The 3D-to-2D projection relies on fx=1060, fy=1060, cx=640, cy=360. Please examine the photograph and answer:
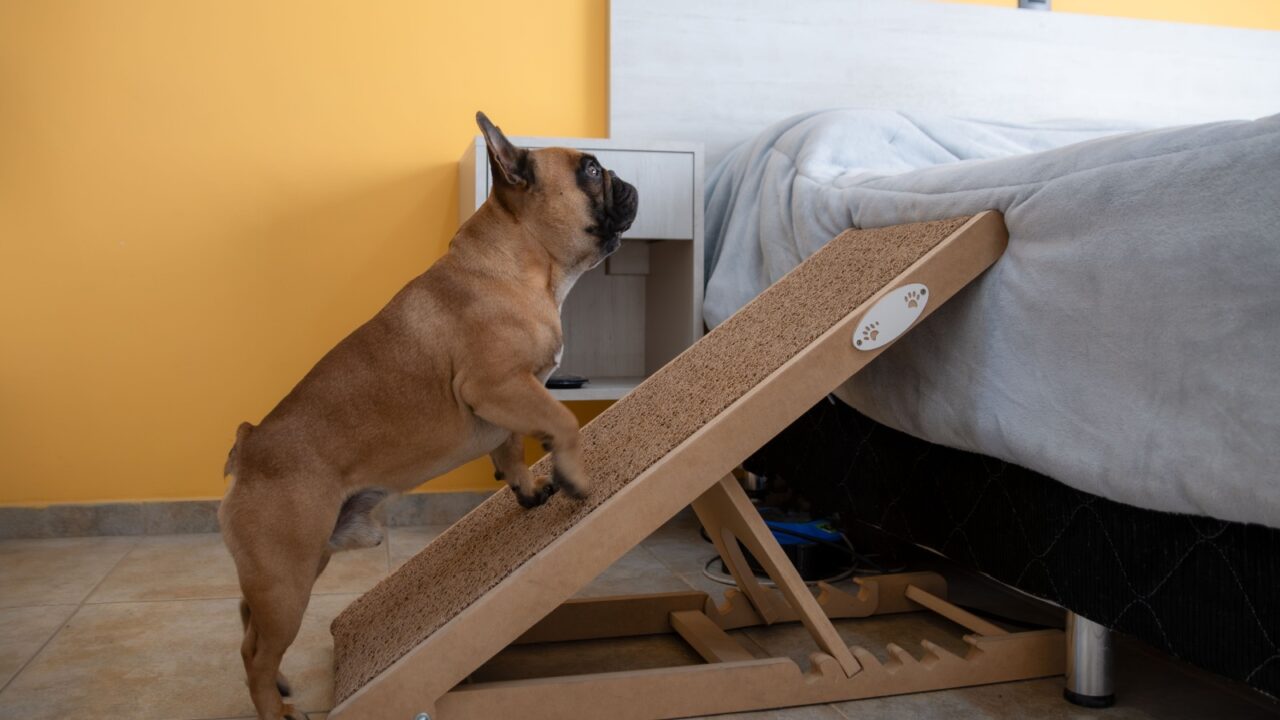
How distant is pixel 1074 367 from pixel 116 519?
240 centimetres

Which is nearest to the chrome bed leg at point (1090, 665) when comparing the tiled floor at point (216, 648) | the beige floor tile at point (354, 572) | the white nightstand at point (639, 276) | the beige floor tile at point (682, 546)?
the tiled floor at point (216, 648)

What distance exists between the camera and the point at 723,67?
3.04 m

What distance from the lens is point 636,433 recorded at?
1.62 meters

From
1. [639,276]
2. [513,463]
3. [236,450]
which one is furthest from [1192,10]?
[236,450]

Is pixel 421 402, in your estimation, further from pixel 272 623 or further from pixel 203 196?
pixel 203 196

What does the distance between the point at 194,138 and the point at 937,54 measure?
2.14 metres

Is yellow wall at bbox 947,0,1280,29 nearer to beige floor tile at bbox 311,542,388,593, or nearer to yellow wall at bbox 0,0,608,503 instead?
yellow wall at bbox 0,0,608,503

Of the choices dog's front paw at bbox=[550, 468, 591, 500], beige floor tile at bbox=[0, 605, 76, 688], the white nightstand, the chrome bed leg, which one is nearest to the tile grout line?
beige floor tile at bbox=[0, 605, 76, 688]

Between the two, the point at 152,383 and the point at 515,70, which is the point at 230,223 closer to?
the point at 152,383

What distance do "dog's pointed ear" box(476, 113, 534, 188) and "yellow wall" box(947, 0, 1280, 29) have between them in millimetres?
2417

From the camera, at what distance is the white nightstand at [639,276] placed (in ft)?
8.45

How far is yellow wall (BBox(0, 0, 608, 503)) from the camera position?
270 cm

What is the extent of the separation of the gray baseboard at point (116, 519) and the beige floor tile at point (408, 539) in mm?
72

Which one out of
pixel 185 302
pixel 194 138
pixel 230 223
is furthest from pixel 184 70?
pixel 185 302
